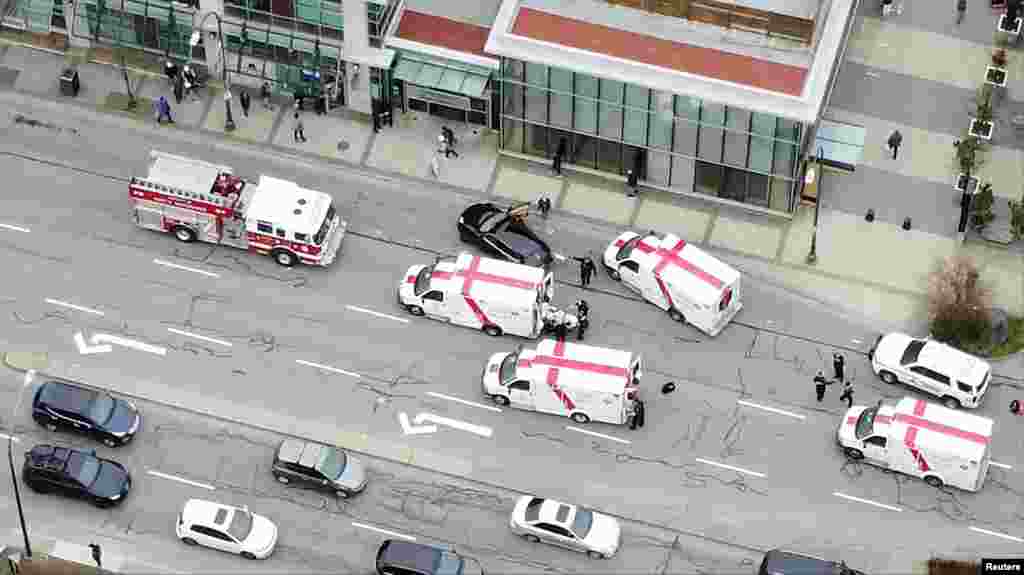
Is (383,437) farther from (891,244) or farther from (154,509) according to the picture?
(891,244)

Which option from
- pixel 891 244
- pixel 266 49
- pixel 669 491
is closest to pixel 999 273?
pixel 891 244

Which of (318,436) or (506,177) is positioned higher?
(506,177)

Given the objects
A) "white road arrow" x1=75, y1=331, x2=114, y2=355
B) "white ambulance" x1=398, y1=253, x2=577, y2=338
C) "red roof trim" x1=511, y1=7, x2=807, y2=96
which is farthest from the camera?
"red roof trim" x1=511, y1=7, x2=807, y2=96

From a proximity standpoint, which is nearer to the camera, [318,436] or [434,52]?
[318,436]

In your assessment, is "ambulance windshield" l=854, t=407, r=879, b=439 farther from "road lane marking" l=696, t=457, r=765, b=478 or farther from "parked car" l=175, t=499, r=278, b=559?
"parked car" l=175, t=499, r=278, b=559

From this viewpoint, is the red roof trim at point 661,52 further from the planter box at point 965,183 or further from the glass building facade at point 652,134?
the planter box at point 965,183

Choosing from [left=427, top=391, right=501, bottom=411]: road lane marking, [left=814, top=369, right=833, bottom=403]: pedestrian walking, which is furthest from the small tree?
[left=427, top=391, right=501, bottom=411]: road lane marking
